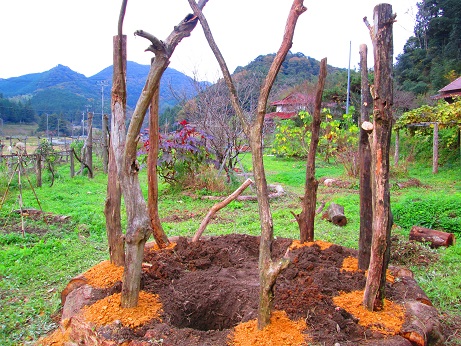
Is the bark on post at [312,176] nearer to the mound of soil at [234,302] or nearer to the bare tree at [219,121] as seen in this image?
the mound of soil at [234,302]

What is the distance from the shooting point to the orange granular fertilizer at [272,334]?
2128 mm

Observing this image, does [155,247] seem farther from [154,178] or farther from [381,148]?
[381,148]

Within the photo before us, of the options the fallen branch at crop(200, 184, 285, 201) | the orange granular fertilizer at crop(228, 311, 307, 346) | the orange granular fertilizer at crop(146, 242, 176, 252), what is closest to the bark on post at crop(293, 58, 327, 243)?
the orange granular fertilizer at crop(146, 242, 176, 252)

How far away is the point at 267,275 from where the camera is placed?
2.17 m

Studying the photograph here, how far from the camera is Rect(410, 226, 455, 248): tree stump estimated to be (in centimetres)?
497

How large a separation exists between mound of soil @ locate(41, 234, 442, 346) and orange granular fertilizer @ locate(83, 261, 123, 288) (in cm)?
2

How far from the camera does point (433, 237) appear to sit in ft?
16.5

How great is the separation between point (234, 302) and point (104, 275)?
3.34 feet

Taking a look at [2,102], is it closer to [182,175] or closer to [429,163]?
[182,175]

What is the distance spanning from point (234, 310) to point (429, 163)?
12.2 m

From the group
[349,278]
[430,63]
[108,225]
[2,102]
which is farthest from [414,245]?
[2,102]

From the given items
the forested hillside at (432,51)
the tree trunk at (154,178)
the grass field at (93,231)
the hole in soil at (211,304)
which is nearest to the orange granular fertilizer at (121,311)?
the hole in soil at (211,304)

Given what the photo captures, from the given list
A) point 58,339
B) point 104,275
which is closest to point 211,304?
point 104,275

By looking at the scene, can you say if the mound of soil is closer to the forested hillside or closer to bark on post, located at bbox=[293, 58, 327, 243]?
bark on post, located at bbox=[293, 58, 327, 243]
